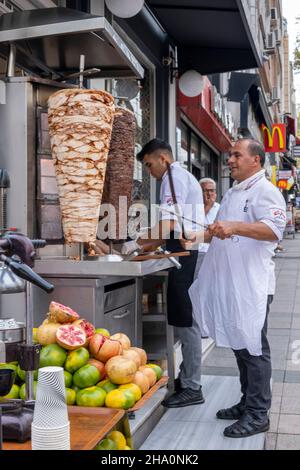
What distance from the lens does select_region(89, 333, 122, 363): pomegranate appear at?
2.99 m

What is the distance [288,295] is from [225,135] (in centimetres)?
365

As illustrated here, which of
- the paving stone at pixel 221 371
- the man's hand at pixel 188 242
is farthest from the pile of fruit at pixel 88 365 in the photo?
the paving stone at pixel 221 371

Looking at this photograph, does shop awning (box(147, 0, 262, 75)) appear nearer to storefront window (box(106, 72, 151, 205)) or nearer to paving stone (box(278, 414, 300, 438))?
storefront window (box(106, 72, 151, 205))

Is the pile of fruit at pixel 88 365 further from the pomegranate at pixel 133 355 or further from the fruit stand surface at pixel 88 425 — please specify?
the fruit stand surface at pixel 88 425

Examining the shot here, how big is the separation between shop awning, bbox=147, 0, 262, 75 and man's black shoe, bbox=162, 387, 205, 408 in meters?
4.29

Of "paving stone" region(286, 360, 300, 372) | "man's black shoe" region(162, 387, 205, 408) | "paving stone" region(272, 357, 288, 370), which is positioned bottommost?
"paving stone" region(272, 357, 288, 370)

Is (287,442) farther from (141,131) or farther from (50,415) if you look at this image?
(141,131)

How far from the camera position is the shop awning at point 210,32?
712cm

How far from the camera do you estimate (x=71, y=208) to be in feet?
11.2

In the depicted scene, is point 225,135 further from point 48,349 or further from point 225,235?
point 48,349

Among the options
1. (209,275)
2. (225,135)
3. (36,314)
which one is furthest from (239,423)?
(225,135)

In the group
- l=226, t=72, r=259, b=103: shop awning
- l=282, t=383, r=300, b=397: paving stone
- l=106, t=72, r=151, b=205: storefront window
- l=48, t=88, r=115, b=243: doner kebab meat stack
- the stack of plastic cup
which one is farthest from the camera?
l=226, t=72, r=259, b=103: shop awning

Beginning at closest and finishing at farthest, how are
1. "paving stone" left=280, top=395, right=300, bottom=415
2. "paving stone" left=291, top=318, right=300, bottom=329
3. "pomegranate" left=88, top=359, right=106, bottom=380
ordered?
"pomegranate" left=88, top=359, right=106, bottom=380 < "paving stone" left=280, top=395, right=300, bottom=415 < "paving stone" left=291, top=318, right=300, bottom=329

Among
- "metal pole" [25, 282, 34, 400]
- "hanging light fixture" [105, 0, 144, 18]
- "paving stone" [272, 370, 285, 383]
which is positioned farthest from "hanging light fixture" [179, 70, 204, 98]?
"metal pole" [25, 282, 34, 400]
